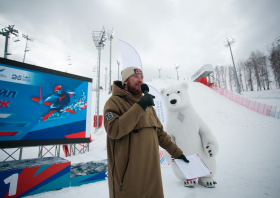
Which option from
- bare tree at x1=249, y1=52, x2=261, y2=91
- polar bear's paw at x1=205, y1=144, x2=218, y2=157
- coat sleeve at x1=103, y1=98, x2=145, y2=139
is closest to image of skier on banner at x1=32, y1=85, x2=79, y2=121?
coat sleeve at x1=103, y1=98, x2=145, y2=139

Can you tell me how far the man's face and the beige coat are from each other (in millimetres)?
246

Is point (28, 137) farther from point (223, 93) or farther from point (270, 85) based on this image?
point (270, 85)

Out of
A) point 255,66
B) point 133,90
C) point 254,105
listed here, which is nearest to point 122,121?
point 133,90

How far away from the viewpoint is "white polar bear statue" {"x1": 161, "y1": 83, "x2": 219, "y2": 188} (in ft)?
7.69

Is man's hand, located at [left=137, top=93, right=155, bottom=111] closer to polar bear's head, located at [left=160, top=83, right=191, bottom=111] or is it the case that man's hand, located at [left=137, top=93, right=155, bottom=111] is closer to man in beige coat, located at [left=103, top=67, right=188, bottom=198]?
man in beige coat, located at [left=103, top=67, right=188, bottom=198]

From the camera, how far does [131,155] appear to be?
977mm

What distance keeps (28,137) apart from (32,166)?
170cm

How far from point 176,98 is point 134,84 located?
1608 mm

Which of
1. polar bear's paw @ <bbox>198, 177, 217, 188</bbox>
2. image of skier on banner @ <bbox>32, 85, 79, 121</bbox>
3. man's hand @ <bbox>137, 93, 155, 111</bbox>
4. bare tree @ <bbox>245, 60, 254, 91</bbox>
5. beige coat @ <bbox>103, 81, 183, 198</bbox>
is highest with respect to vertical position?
bare tree @ <bbox>245, 60, 254, 91</bbox>

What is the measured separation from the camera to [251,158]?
381cm

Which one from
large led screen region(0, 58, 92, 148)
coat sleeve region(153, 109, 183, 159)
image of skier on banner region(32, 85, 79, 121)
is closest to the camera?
coat sleeve region(153, 109, 183, 159)

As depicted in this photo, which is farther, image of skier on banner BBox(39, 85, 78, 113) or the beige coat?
image of skier on banner BBox(39, 85, 78, 113)

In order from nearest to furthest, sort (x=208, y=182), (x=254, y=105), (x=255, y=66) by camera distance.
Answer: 1. (x=208, y=182)
2. (x=254, y=105)
3. (x=255, y=66)

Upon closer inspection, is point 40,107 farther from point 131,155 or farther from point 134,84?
point 131,155
